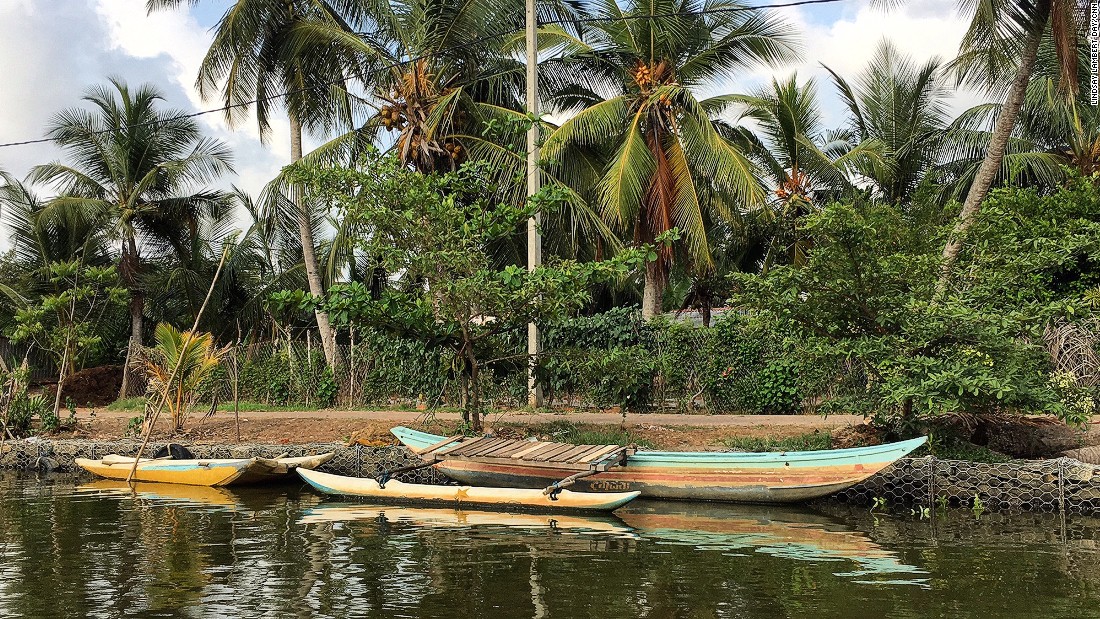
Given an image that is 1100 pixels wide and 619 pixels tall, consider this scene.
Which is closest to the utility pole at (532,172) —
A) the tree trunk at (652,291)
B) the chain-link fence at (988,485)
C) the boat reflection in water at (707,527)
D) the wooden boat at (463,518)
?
the tree trunk at (652,291)

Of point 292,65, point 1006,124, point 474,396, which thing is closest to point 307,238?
point 292,65

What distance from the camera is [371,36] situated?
76.5ft

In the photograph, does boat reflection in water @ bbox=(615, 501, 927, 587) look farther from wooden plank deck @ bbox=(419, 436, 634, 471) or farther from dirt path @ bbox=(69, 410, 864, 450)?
dirt path @ bbox=(69, 410, 864, 450)

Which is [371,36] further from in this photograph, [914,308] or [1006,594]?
[1006,594]

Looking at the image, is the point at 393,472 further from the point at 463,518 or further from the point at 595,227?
the point at 595,227

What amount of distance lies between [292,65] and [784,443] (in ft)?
50.8

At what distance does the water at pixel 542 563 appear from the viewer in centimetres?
780

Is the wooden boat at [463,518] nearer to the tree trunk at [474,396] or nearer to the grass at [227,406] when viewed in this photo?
the tree trunk at [474,396]

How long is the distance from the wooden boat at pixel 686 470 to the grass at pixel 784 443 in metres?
1.64

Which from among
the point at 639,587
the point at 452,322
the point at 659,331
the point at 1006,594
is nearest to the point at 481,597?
the point at 639,587

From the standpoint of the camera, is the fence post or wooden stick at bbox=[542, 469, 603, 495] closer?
the fence post

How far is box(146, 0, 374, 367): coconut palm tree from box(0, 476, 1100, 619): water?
11571 mm

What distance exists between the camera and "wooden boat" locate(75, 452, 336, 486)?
563 inches

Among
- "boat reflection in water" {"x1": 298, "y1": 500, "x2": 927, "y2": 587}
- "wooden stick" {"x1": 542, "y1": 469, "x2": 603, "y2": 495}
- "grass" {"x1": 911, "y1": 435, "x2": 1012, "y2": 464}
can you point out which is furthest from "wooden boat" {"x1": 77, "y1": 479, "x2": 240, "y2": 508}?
"grass" {"x1": 911, "y1": 435, "x2": 1012, "y2": 464}
